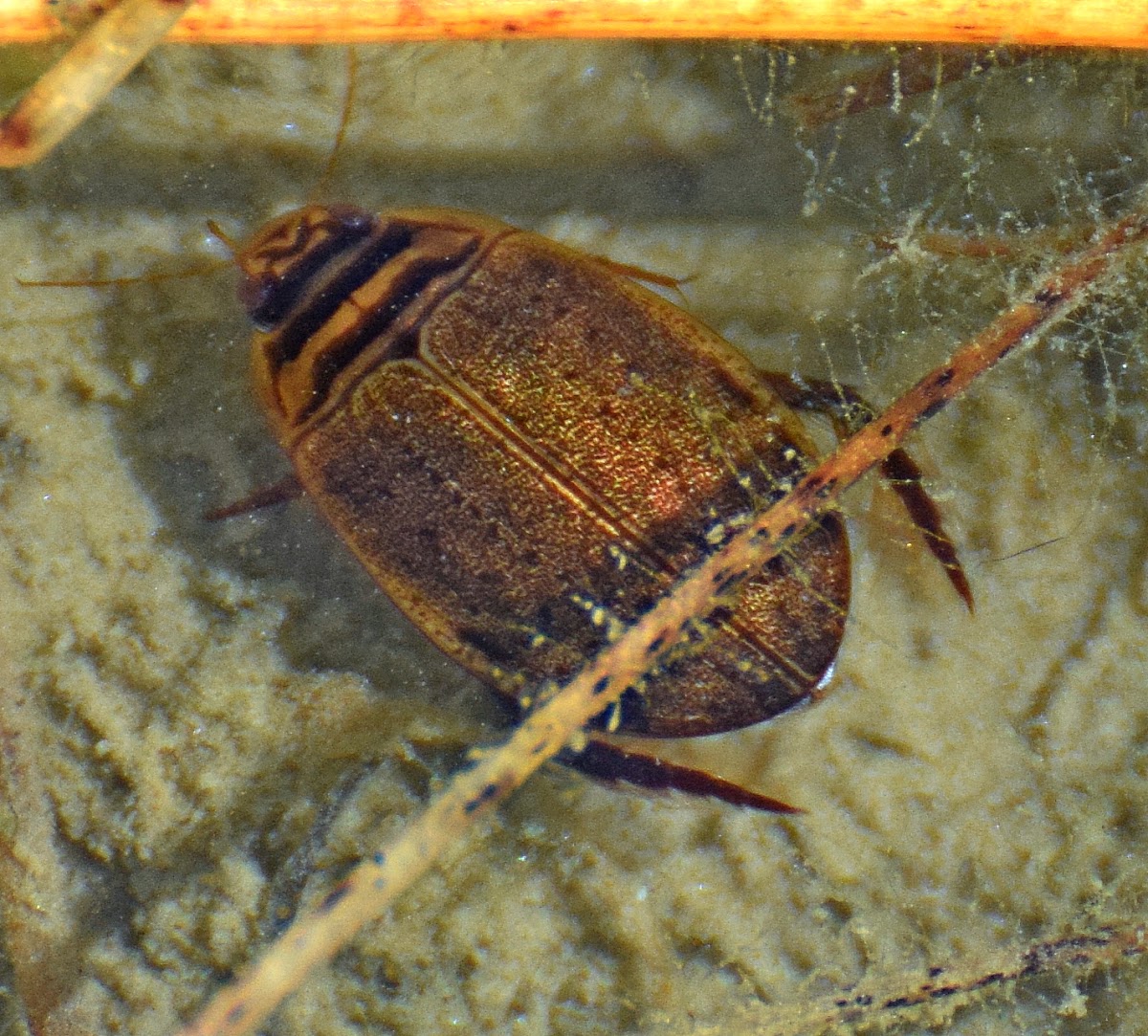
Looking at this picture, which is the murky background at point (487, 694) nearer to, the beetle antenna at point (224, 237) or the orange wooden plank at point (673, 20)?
the beetle antenna at point (224, 237)

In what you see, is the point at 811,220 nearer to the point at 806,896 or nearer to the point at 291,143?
the point at 291,143

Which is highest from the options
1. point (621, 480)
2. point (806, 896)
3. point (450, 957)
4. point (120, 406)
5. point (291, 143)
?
point (291, 143)

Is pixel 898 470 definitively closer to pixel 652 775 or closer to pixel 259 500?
pixel 652 775

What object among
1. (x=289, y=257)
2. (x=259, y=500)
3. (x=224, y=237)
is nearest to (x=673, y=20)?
(x=289, y=257)

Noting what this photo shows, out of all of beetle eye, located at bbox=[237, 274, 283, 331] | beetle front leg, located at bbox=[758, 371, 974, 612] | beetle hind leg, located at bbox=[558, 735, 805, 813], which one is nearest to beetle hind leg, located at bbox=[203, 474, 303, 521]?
beetle eye, located at bbox=[237, 274, 283, 331]

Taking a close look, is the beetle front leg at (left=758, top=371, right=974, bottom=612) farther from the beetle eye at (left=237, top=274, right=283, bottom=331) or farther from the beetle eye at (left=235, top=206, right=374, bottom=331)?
the beetle eye at (left=237, top=274, right=283, bottom=331)

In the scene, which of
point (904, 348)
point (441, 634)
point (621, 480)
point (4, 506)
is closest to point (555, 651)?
point (441, 634)

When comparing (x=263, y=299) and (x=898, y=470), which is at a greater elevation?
(x=263, y=299)
